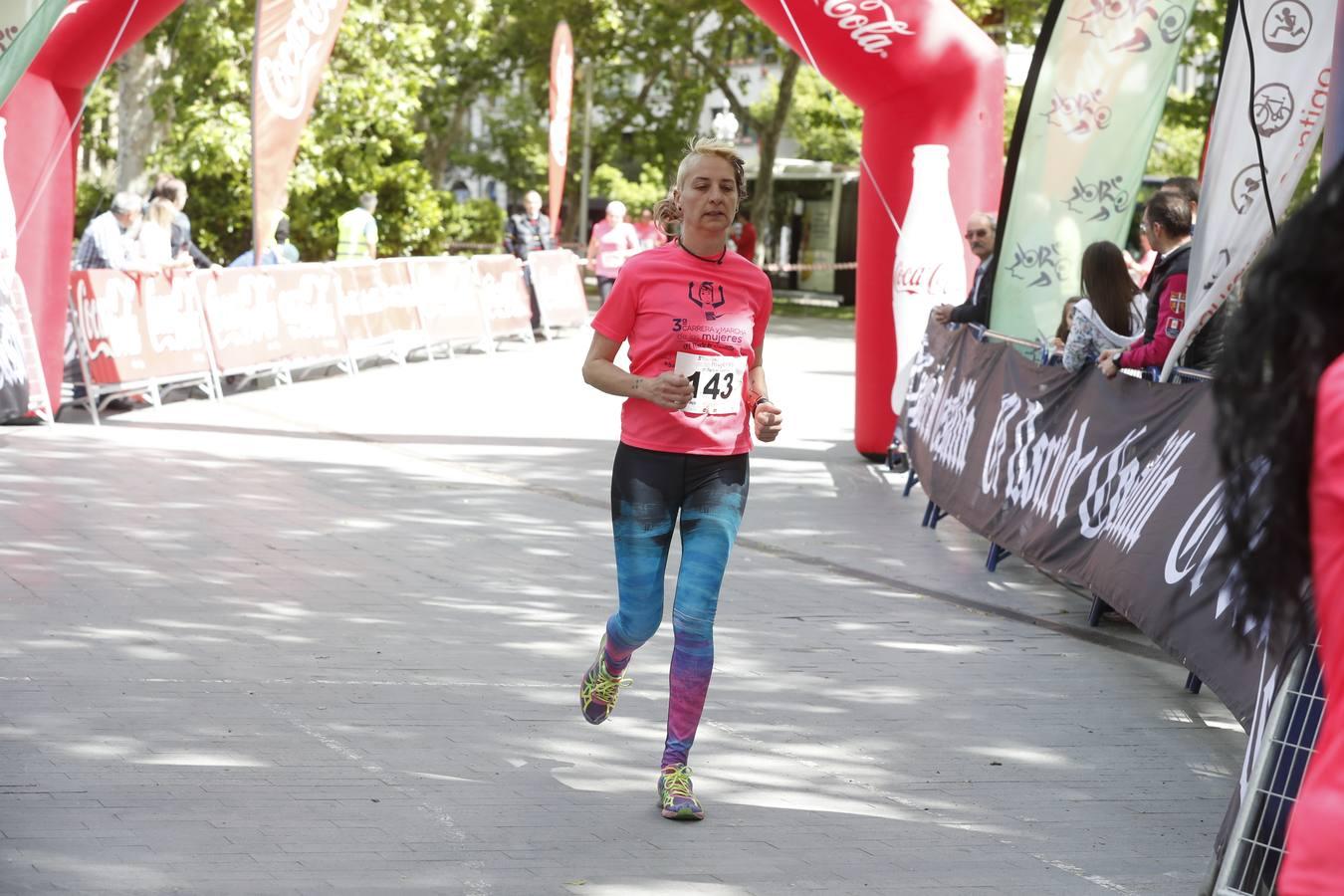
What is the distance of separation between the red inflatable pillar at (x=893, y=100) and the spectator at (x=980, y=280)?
2.82 feet

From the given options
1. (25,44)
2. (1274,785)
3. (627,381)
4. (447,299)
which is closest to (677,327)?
(627,381)

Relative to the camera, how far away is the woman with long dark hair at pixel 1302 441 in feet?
5.60

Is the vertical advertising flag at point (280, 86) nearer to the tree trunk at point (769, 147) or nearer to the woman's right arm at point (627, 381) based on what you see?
the woman's right arm at point (627, 381)

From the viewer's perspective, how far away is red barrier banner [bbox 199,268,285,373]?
627 inches

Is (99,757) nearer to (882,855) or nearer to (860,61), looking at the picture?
(882,855)

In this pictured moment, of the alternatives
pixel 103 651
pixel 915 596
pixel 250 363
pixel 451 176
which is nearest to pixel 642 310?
pixel 103 651

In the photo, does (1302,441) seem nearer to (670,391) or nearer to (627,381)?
(670,391)

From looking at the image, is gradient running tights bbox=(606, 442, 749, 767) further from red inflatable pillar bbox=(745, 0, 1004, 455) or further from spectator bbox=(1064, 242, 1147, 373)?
red inflatable pillar bbox=(745, 0, 1004, 455)

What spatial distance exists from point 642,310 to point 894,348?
7.82 meters

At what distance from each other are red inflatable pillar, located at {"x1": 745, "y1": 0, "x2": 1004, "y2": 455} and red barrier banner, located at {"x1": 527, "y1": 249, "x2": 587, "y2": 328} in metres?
11.1

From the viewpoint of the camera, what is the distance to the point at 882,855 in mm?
4824

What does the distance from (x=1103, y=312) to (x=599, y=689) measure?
4254 millimetres

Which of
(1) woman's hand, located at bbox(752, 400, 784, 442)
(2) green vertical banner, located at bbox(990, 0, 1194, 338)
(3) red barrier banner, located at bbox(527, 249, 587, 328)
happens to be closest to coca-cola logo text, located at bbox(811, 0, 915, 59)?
(2) green vertical banner, located at bbox(990, 0, 1194, 338)

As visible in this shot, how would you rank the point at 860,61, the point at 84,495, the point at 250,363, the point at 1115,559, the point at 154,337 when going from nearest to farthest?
the point at 1115,559 < the point at 84,495 < the point at 860,61 < the point at 154,337 < the point at 250,363
